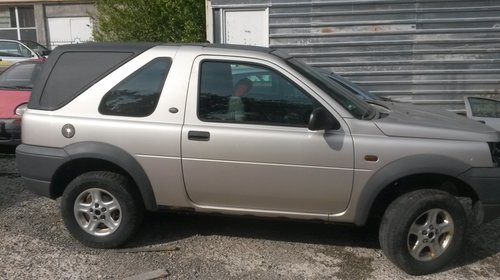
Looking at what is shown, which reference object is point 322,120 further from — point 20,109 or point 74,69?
point 20,109

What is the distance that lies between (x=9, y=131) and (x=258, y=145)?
4.49 m

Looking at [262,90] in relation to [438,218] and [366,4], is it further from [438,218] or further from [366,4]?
[366,4]

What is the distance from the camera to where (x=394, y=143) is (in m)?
3.88

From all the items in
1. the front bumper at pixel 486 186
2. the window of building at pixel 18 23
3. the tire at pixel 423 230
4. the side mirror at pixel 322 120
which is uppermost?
the window of building at pixel 18 23

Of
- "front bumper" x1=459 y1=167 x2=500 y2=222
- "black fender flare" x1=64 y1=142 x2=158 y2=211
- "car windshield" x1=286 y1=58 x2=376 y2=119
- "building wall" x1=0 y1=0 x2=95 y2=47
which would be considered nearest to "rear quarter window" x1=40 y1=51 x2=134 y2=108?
"black fender flare" x1=64 y1=142 x2=158 y2=211

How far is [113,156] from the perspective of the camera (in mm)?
4121

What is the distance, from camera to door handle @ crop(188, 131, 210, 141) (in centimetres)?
402

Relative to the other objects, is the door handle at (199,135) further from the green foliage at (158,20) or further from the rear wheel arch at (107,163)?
the green foliage at (158,20)

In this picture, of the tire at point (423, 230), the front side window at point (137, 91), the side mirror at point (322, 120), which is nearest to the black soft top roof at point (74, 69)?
the front side window at point (137, 91)

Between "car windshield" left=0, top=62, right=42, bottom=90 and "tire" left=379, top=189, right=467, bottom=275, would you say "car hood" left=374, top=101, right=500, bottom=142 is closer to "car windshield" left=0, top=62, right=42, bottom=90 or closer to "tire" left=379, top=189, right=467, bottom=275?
"tire" left=379, top=189, right=467, bottom=275

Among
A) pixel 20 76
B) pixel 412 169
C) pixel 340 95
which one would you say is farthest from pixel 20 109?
pixel 412 169

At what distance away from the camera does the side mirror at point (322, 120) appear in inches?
151

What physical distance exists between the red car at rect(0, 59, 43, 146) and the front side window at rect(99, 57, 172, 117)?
349 cm

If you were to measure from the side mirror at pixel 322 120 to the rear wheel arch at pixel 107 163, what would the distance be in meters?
1.37
